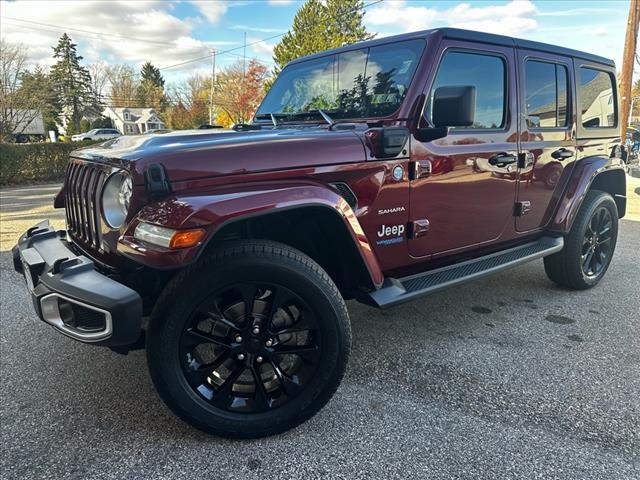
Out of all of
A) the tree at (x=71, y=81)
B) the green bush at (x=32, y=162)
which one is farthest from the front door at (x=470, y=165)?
the tree at (x=71, y=81)

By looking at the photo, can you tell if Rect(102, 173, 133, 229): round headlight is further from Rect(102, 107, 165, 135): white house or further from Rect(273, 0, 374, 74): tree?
Rect(102, 107, 165, 135): white house

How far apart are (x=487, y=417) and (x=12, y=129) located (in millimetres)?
23722

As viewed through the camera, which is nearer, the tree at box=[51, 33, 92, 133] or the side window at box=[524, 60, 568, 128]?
the side window at box=[524, 60, 568, 128]

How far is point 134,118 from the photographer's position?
66.3 m

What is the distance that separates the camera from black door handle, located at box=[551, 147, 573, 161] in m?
3.60

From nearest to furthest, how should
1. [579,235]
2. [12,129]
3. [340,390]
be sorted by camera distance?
[340,390]
[579,235]
[12,129]

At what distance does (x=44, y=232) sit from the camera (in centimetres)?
279

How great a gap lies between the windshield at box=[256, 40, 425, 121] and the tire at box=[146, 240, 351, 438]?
3.99 ft

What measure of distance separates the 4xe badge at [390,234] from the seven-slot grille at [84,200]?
1450 millimetres

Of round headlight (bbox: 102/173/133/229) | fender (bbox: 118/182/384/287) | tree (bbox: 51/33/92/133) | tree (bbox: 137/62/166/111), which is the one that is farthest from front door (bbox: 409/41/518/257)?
tree (bbox: 137/62/166/111)

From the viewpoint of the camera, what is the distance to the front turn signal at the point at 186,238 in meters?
1.87

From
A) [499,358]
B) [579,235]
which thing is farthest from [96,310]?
[579,235]

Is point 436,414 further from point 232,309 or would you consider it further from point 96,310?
point 96,310

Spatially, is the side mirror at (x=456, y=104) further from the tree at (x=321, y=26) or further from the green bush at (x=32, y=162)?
the tree at (x=321, y=26)
